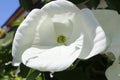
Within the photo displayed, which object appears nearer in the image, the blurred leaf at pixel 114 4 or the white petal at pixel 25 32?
the white petal at pixel 25 32

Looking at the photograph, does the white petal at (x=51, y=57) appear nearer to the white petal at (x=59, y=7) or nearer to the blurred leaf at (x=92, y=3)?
the white petal at (x=59, y=7)

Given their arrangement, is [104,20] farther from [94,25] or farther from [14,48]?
[14,48]

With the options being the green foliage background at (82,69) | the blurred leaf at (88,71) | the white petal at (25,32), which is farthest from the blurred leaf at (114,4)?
the white petal at (25,32)

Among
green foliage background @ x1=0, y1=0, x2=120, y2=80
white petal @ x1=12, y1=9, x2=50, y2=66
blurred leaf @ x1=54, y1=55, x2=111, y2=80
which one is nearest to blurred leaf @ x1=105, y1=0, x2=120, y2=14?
green foliage background @ x1=0, y1=0, x2=120, y2=80

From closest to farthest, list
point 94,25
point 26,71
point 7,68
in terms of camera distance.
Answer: point 94,25
point 26,71
point 7,68

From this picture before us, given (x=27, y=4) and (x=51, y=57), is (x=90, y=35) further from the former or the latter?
(x=27, y=4)

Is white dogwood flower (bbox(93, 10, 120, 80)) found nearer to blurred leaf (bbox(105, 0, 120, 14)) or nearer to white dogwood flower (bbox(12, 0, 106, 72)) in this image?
white dogwood flower (bbox(12, 0, 106, 72))

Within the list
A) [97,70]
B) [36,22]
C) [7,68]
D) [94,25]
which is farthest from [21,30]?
[7,68]
